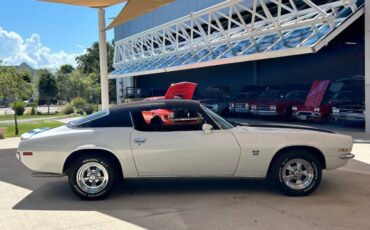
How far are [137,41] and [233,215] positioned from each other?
3543 cm

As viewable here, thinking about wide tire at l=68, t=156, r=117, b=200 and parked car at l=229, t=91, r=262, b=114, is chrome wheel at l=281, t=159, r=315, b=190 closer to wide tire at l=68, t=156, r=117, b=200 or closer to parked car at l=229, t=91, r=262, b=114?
wide tire at l=68, t=156, r=117, b=200

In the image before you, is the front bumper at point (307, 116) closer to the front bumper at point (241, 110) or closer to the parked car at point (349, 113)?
the parked car at point (349, 113)

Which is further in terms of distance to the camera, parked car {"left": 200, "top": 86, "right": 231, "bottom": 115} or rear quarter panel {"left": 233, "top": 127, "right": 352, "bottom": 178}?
parked car {"left": 200, "top": 86, "right": 231, "bottom": 115}

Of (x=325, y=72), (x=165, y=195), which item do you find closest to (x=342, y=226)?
(x=165, y=195)

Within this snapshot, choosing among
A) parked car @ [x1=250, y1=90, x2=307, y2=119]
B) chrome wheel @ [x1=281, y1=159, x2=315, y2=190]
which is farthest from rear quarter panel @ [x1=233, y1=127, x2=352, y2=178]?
parked car @ [x1=250, y1=90, x2=307, y2=119]

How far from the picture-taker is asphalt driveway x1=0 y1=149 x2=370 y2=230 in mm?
4781

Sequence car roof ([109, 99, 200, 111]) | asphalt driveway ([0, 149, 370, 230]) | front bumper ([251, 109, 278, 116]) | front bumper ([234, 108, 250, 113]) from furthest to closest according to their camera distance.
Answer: front bumper ([234, 108, 250, 113]) → front bumper ([251, 109, 278, 116]) → car roof ([109, 99, 200, 111]) → asphalt driveway ([0, 149, 370, 230])

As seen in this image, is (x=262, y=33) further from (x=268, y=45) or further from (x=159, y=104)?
(x=159, y=104)

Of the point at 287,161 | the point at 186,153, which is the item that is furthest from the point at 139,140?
the point at 287,161

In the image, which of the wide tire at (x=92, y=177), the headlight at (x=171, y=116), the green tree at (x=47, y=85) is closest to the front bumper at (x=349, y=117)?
the headlight at (x=171, y=116)

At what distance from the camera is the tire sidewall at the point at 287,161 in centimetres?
579

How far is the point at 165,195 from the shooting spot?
609cm

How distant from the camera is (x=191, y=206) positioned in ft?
18.0

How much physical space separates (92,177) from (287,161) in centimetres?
287
